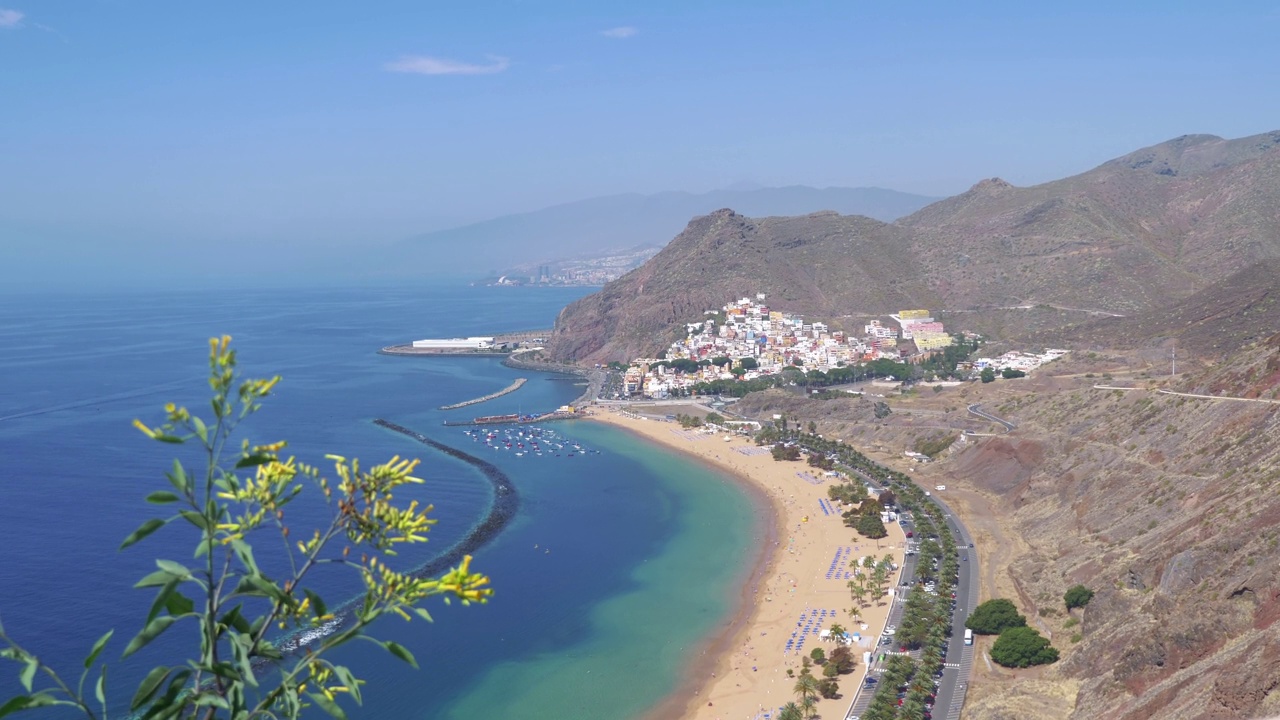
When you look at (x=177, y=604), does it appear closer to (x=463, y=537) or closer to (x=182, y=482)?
(x=182, y=482)

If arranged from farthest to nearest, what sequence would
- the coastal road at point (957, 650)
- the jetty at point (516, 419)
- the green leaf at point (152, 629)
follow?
1. the jetty at point (516, 419)
2. the coastal road at point (957, 650)
3. the green leaf at point (152, 629)

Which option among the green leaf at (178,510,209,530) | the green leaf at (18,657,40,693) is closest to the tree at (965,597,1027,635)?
the green leaf at (178,510,209,530)

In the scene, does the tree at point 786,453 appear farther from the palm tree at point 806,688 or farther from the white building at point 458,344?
the white building at point 458,344

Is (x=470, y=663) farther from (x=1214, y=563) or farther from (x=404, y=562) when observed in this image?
(x=1214, y=563)

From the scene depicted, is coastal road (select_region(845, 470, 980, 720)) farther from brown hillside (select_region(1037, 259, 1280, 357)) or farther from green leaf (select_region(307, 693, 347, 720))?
brown hillside (select_region(1037, 259, 1280, 357))

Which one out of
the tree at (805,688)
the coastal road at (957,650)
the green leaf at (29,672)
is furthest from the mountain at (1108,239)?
the green leaf at (29,672)

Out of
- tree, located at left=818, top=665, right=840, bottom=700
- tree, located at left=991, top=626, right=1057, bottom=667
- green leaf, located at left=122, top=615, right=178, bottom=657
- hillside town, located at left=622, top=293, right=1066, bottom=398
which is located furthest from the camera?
hillside town, located at left=622, top=293, right=1066, bottom=398

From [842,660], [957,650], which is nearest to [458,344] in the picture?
[842,660]
